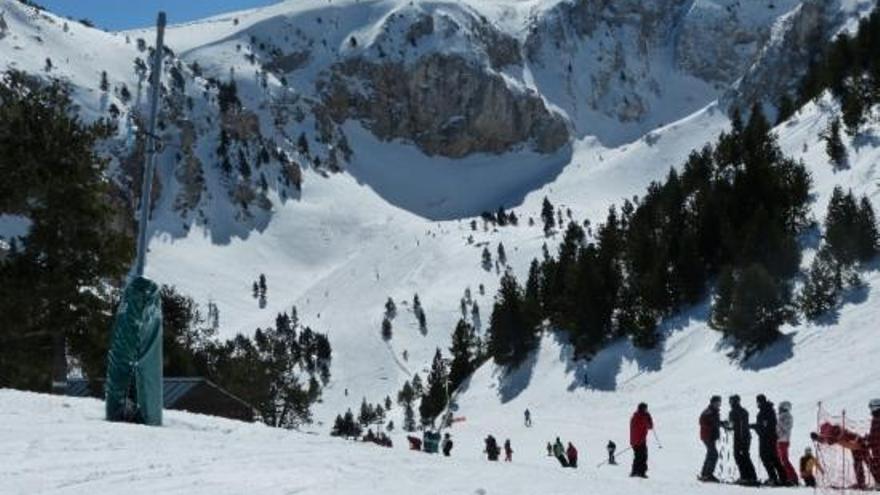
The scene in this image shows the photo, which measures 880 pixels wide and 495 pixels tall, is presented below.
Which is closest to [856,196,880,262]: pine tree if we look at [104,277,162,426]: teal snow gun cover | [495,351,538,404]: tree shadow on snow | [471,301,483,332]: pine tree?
[495,351,538,404]: tree shadow on snow

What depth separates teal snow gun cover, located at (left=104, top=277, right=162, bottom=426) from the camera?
1546cm

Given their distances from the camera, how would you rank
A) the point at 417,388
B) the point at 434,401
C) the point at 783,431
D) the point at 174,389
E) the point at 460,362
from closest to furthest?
the point at 783,431 → the point at 174,389 → the point at 434,401 → the point at 460,362 → the point at 417,388

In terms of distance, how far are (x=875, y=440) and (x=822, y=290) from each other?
33184mm

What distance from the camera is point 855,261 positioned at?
1911 inches

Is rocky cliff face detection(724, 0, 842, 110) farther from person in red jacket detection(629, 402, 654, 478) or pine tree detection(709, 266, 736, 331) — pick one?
person in red jacket detection(629, 402, 654, 478)

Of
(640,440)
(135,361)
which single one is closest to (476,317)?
(640,440)

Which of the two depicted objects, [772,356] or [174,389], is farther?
[772,356]

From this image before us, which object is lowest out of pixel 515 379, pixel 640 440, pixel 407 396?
pixel 640 440

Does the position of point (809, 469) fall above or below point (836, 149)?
below

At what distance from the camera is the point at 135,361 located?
1545cm

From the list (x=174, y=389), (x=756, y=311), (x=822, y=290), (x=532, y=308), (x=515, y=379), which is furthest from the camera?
(x=532, y=308)

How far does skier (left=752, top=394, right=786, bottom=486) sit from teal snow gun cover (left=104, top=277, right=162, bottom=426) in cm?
973

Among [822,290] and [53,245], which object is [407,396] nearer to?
[822,290]

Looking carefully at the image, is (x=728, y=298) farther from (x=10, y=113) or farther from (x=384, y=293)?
(x=384, y=293)
